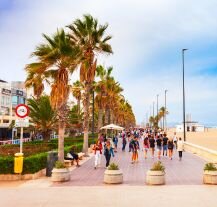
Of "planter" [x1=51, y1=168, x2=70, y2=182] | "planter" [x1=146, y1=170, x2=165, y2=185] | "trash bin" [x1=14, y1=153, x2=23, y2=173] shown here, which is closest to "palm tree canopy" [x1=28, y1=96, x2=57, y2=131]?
"trash bin" [x1=14, y1=153, x2=23, y2=173]

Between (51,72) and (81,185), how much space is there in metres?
7.39

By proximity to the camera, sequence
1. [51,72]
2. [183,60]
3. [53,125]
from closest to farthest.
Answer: [51,72] → [53,125] → [183,60]

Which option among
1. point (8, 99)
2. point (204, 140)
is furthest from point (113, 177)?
point (8, 99)

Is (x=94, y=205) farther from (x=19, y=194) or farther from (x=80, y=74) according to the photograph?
(x=80, y=74)

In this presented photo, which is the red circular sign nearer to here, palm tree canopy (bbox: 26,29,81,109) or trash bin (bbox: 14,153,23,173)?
trash bin (bbox: 14,153,23,173)

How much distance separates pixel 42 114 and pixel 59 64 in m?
16.8

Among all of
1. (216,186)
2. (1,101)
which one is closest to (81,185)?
(216,186)

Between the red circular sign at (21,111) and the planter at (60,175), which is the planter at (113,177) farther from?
the red circular sign at (21,111)

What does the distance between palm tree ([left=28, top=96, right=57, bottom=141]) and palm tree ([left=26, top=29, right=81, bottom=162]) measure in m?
15.8

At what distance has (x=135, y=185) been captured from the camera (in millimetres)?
13641

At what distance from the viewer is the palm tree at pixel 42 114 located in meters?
35.2

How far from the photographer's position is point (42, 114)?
35281 millimetres

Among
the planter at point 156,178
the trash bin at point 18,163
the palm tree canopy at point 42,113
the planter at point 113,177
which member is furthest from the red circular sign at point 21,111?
the palm tree canopy at point 42,113

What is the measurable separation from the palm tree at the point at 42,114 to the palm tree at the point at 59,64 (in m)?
15.8
